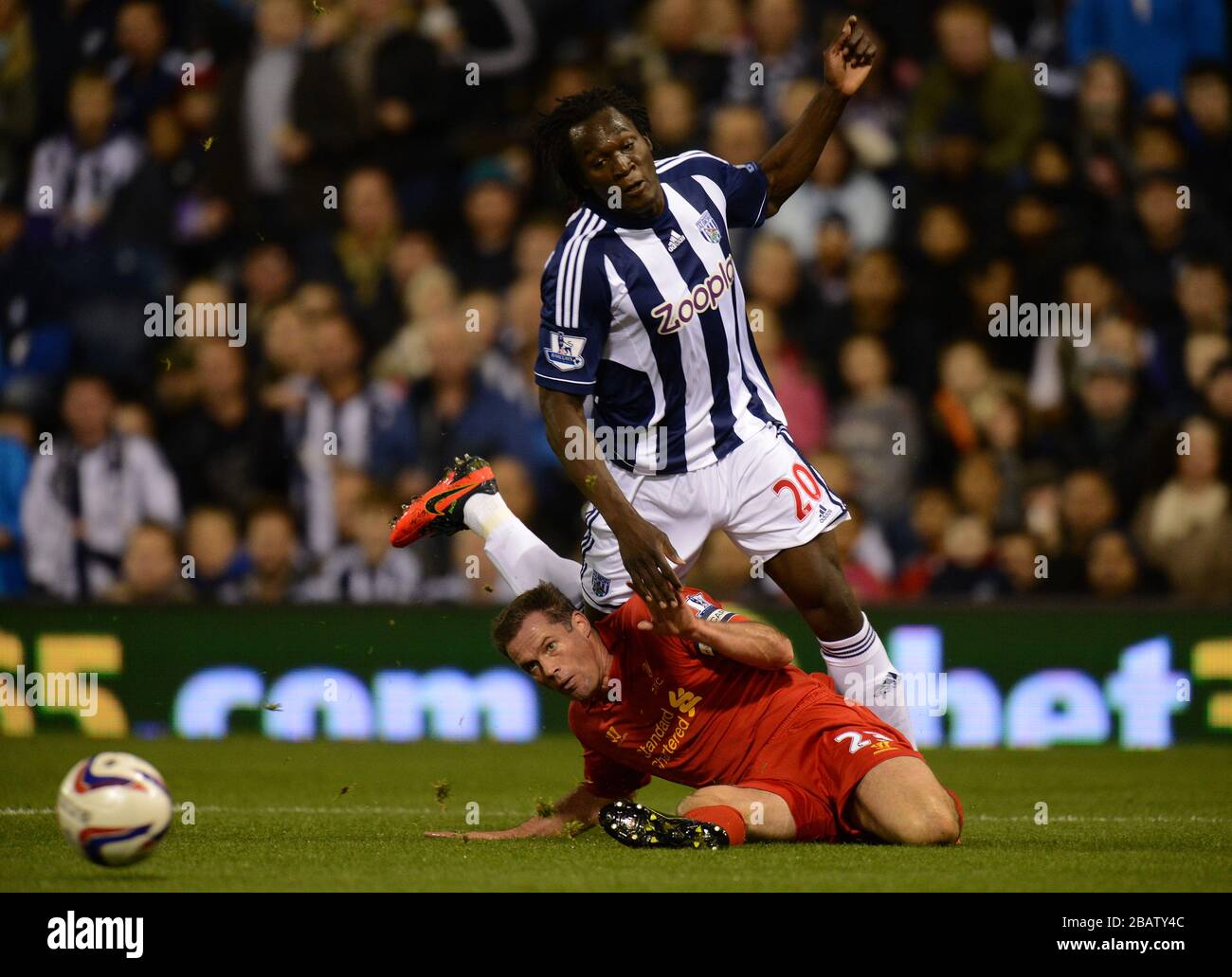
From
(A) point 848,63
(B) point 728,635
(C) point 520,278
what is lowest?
(B) point 728,635

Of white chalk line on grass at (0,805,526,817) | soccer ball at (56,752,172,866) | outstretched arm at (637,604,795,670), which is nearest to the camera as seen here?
soccer ball at (56,752,172,866)

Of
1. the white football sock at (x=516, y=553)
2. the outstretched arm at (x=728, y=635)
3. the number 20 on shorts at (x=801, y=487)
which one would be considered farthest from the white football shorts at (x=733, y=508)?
the outstretched arm at (x=728, y=635)

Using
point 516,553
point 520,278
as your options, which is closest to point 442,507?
point 516,553

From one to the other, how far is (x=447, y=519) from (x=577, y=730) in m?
1.45

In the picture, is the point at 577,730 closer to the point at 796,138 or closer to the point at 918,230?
the point at 796,138

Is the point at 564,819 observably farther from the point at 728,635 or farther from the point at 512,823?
the point at 728,635

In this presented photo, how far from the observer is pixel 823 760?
6215 millimetres

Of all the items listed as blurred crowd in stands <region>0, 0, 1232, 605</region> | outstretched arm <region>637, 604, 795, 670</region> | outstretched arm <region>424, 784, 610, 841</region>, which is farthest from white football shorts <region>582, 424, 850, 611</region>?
blurred crowd in stands <region>0, 0, 1232, 605</region>

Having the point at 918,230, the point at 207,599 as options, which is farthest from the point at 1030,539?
the point at 207,599

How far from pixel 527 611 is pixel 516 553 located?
1.20 meters

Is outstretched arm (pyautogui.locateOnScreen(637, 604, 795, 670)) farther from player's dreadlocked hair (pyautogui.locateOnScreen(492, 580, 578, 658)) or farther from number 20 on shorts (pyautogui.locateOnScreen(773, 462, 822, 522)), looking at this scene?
number 20 on shorts (pyautogui.locateOnScreen(773, 462, 822, 522))

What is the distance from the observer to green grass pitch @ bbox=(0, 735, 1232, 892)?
528 cm

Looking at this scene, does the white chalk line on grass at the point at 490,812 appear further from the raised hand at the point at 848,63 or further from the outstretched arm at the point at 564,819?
the raised hand at the point at 848,63

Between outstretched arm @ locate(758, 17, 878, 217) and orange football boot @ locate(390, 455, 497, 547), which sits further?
orange football boot @ locate(390, 455, 497, 547)
